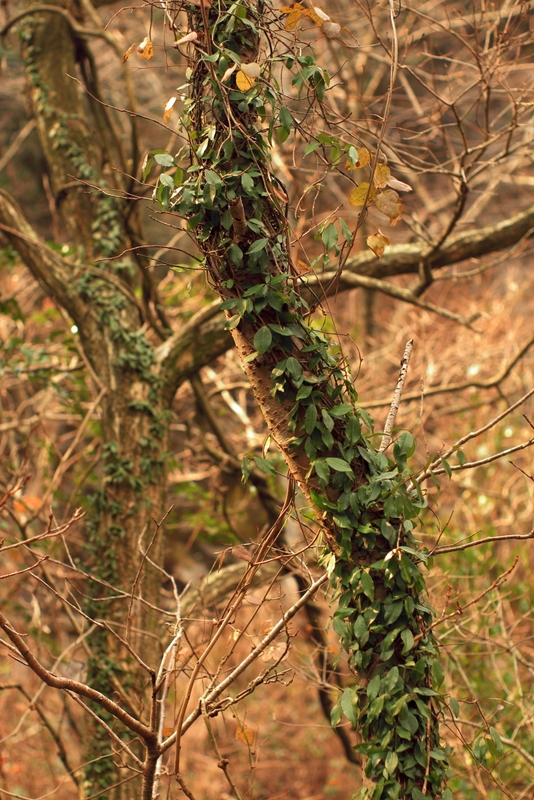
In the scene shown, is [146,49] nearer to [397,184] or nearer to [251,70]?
[251,70]

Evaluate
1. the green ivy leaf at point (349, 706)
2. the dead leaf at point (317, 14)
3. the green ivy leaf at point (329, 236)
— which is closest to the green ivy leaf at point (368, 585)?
the green ivy leaf at point (349, 706)

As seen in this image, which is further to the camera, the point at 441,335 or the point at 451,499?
the point at 441,335

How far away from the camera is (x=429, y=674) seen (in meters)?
2.02

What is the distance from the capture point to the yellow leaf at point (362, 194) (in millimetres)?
2096

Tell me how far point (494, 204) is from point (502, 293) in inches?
75.9

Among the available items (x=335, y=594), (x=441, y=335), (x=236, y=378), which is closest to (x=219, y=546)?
(x=236, y=378)

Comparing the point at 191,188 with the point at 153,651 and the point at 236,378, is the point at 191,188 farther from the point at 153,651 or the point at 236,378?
the point at 236,378

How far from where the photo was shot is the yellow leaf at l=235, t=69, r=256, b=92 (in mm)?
1905

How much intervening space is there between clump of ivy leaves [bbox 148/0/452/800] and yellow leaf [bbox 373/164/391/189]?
4.9 inches

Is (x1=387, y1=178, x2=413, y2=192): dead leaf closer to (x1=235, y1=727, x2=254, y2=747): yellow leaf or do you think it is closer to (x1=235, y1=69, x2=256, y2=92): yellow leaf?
→ (x1=235, y1=69, x2=256, y2=92): yellow leaf

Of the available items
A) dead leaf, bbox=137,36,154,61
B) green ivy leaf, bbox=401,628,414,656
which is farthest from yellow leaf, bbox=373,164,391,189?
green ivy leaf, bbox=401,628,414,656

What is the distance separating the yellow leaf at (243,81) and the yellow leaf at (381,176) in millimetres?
444

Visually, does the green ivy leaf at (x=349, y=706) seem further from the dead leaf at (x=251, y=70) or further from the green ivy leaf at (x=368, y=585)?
the dead leaf at (x=251, y=70)

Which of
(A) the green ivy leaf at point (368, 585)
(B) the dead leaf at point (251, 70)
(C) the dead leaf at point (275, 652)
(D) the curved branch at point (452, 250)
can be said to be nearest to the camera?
(B) the dead leaf at point (251, 70)
